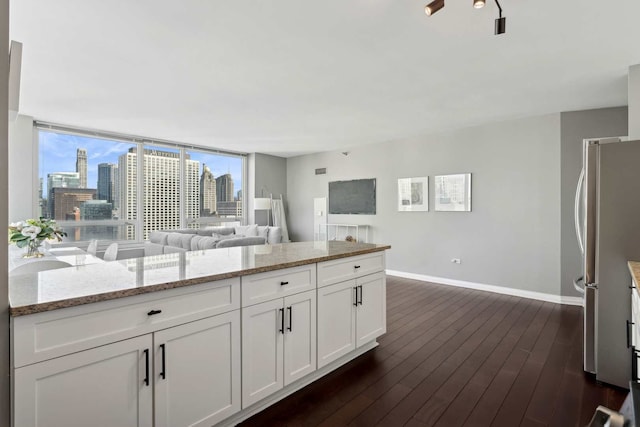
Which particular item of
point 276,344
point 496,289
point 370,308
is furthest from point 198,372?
point 496,289

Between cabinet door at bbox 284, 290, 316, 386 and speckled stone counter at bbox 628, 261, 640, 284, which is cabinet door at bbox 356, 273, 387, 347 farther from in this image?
speckled stone counter at bbox 628, 261, 640, 284

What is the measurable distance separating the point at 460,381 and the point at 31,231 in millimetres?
4065

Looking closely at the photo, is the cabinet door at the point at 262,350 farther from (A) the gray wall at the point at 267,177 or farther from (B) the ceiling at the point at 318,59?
(A) the gray wall at the point at 267,177

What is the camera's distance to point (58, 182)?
5.18m

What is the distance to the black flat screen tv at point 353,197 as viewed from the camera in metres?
6.37

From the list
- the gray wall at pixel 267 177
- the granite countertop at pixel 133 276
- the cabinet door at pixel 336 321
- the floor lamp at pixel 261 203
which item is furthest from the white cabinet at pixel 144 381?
the gray wall at pixel 267 177

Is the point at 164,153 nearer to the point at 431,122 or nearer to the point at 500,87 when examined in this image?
the point at 431,122

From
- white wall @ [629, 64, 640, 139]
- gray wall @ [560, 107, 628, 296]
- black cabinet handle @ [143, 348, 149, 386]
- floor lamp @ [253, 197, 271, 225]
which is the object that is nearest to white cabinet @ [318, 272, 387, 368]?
black cabinet handle @ [143, 348, 149, 386]

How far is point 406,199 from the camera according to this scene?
5.78 m

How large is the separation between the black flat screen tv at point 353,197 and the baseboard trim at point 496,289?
141 cm

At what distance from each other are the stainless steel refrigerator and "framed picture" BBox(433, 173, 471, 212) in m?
2.68

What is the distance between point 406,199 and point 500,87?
265 centimetres

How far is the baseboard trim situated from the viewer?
4187mm

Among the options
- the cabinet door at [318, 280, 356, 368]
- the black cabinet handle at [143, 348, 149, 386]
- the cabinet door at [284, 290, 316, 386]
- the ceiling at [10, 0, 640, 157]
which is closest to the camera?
the black cabinet handle at [143, 348, 149, 386]
